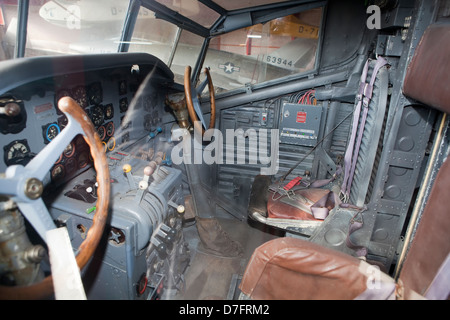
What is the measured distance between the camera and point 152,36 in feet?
9.45

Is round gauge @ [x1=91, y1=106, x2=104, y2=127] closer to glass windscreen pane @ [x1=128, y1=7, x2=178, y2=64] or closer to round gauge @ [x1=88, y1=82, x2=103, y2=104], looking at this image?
round gauge @ [x1=88, y1=82, x2=103, y2=104]

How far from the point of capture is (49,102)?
1.79 meters

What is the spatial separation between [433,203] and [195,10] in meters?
2.85

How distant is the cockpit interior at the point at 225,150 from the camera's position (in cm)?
105

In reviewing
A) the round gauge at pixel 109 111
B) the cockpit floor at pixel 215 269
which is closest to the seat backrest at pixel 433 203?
the cockpit floor at pixel 215 269

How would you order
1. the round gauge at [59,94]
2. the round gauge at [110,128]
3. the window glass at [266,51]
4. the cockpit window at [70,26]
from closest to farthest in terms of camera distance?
the cockpit window at [70,26] < the round gauge at [59,94] < the round gauge at [110,128] < the window glass at [266,51]

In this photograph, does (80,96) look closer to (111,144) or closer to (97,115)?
(97,115)

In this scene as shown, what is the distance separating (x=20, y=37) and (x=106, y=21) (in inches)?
34.6

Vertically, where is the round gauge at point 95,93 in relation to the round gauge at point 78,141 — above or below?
above

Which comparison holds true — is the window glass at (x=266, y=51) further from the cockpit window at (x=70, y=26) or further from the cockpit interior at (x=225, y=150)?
the cockpit window at (x=70, y=26)

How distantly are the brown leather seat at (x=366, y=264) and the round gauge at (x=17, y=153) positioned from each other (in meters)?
1.38

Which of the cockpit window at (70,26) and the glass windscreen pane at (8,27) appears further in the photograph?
the cockpit window at (70,26)
